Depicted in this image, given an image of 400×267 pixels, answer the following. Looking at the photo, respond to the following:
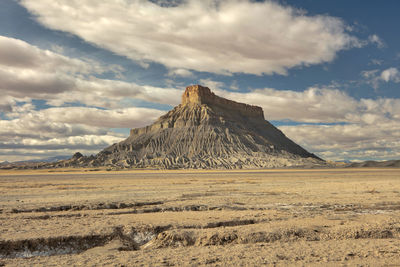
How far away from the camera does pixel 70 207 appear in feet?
43.7

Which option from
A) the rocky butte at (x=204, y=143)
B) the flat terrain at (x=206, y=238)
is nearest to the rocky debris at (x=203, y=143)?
the rocky butte at (x=204, y=143)

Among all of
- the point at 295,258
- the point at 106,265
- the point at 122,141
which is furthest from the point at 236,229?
the point at 122,141

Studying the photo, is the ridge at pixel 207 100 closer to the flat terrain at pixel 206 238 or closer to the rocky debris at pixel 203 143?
the rocky debris at pixel 203 143

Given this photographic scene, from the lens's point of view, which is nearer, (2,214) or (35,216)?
(35,216)

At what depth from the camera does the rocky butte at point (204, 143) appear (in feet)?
349

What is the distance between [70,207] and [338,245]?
1052cm

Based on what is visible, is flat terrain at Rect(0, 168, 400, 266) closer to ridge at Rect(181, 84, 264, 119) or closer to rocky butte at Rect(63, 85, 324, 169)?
rocky butte at Rect(63, 85, 324, 169)

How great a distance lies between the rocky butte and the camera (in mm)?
106375

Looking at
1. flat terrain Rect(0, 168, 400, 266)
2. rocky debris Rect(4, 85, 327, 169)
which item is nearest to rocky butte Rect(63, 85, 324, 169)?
rocky debris Rect(4, 85, 327, 169)

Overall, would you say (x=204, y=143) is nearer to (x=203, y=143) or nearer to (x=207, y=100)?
(x=203, y=143)

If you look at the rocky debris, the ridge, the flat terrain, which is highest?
the ridge

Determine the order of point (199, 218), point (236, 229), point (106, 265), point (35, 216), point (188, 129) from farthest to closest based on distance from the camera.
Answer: point (188, 129) < point (35, 216) < point (199, 218) < point (236, 229) < point (106, 265)

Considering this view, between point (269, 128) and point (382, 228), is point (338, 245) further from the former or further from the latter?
point (269, 128)

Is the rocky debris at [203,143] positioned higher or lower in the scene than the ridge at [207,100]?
lower
